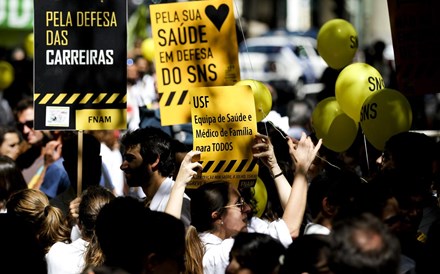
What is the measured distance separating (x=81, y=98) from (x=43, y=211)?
1299 mm

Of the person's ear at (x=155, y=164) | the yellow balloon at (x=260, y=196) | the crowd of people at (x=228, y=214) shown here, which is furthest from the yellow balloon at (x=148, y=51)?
the person's ear at (x=155, y=164)

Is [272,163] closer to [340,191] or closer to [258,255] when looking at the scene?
[340,191]

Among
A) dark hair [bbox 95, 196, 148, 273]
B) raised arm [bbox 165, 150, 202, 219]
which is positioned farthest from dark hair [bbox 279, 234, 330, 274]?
raised arm [bbox 165, 150, 202, 219]

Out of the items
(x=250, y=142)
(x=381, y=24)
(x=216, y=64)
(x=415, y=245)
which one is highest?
(x=381, y=24)

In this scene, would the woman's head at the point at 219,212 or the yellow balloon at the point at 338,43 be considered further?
the yellow balloon at the point at 338,43

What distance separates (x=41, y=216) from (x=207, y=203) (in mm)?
1121

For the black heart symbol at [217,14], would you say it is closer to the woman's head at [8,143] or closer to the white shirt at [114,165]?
the white shirt at [114,165]

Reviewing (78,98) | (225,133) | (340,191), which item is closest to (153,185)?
(225,133)

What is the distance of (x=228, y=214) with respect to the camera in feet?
21.7

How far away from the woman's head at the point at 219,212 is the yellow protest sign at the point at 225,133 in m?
0.59

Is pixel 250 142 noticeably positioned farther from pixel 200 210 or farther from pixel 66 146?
pixel 66 146

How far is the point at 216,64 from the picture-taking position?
26.6ft

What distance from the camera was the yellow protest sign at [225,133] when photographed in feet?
23.8

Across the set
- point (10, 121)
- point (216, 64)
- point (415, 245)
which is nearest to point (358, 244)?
point (415, 245)
